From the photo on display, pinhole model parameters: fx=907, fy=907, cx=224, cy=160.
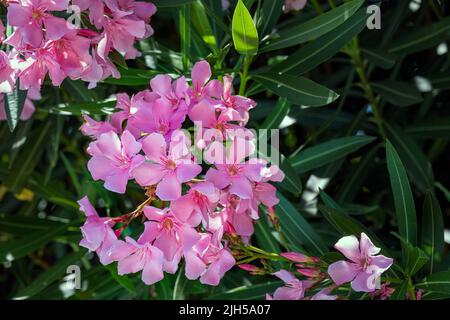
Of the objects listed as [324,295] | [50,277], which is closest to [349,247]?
[324,295]

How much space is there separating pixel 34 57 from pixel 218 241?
451 millimetres

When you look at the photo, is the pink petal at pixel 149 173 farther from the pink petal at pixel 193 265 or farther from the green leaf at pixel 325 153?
the green leaf at pixel 325 153

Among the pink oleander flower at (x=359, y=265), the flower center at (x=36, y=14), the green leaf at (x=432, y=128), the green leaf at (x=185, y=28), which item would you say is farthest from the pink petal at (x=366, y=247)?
the green leaf at (x=432, y=128)

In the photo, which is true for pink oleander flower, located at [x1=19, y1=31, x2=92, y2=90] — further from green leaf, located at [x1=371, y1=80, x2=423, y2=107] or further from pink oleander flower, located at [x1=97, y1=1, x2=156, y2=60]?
green leaf, located at [x1=371, y1=80, x2=423, y2=107]

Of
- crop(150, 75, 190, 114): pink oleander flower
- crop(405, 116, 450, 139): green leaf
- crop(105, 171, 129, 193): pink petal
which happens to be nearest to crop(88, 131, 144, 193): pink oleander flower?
crop(105, 171, 129, 193): pink petal

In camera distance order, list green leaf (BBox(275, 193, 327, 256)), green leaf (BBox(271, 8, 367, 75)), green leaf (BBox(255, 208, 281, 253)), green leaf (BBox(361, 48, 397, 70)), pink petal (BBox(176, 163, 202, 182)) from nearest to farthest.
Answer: pink petal (BBox(176, 163, 202, 182)), green leaf (BBox(271, 8, 367, 75)), green leaf (BBox(275, 193, 327, 256)), green leaf (BBox(255, 208, 281, 253)), green leaf (BBox(361, 48, 397, 70))

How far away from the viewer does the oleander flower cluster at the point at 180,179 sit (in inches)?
59.0

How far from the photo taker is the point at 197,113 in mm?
1562

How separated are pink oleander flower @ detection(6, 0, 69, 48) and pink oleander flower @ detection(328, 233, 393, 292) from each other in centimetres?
61

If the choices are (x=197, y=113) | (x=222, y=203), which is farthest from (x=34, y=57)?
(x=222, y=203)

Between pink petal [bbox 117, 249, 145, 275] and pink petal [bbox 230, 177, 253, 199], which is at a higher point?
pink petal [bbox 230, 177, 253, 199]

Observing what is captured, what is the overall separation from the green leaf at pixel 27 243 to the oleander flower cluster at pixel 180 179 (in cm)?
80

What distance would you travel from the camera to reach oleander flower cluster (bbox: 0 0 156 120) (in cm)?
153
